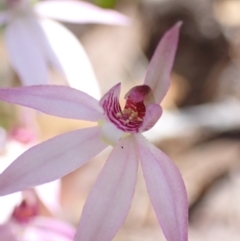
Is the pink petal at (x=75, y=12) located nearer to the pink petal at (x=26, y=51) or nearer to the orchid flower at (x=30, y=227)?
the pink petal at (x=26, y=51)

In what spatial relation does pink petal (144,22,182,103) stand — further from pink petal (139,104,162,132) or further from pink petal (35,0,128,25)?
pink petal (35,0,128,25)

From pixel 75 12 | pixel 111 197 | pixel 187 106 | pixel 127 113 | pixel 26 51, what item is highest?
pixel 187 106

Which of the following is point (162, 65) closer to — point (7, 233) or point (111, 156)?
point (111, 156)

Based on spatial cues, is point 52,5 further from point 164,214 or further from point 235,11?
point 235,11

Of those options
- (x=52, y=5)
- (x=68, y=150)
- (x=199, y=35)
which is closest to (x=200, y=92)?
(x=199, y=35)

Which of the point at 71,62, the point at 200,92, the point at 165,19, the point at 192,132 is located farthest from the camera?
the point at 165,19

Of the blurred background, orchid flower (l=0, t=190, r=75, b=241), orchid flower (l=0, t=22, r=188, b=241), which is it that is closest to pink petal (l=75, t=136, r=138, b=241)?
orchid flower (l=0, t=22, r=188, b=241)

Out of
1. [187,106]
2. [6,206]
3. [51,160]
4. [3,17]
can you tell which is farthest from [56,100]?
[187,106]
